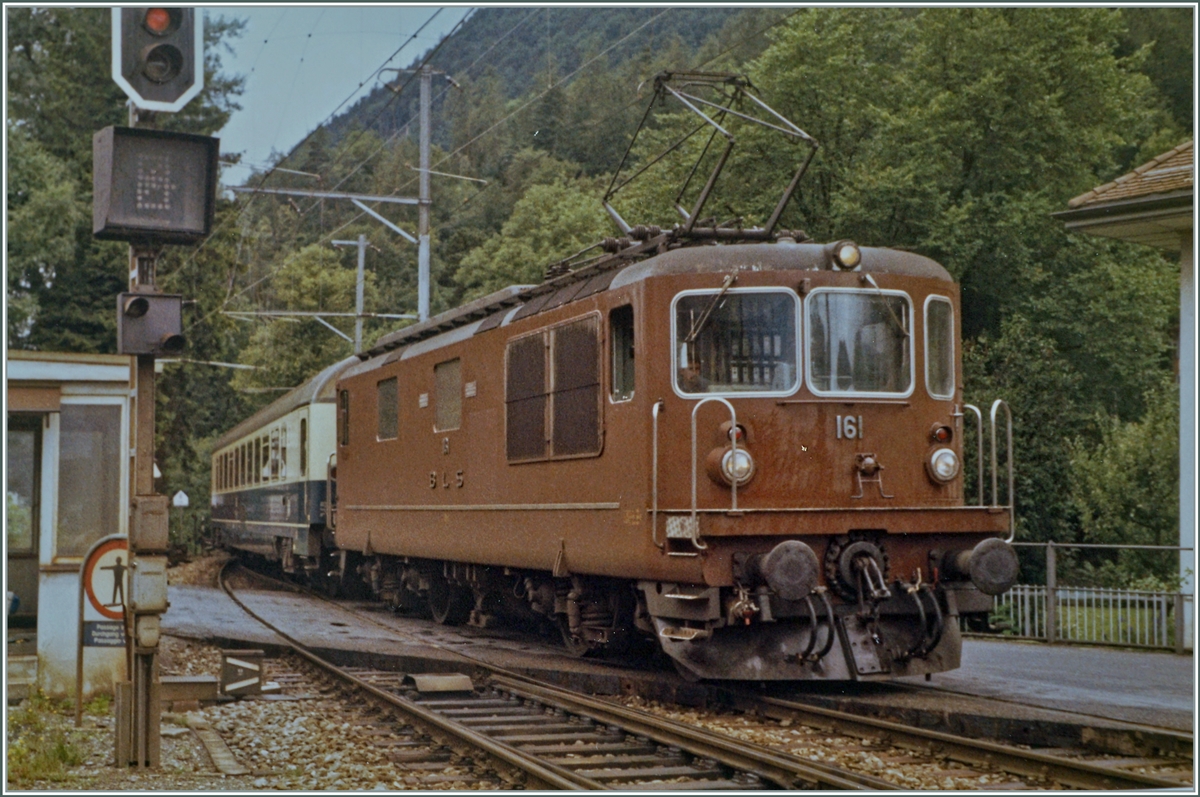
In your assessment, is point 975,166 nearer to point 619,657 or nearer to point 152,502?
point 619,657

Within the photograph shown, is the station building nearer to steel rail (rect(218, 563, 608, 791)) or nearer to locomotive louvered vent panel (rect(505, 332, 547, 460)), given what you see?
steel rail (rect(218, 563, 608, 791))

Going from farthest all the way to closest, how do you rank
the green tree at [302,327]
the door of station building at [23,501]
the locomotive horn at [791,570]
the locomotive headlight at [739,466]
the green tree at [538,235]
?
the green tree at [302,327] < the green tree at [538,235] < the door of station building at [23,501] < the locomotive headlight at [739,466] < the locomotive horn at [791,570]

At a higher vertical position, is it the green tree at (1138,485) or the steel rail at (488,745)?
the green tree at (1138,485)

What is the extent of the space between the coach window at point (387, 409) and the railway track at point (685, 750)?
6.23 meters

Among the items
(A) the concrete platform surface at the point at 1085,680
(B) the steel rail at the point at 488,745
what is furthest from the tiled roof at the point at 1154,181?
(B) the steel rail at the point at 488,745

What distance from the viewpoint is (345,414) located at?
1856cm

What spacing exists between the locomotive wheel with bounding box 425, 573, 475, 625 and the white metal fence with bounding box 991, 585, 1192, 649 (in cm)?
595

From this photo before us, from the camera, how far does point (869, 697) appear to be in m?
9.38

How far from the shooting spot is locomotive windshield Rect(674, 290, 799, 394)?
9523 mm

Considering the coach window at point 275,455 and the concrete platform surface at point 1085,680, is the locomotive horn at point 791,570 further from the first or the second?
the coach window at point 275,455

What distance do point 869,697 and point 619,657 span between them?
3064 mm

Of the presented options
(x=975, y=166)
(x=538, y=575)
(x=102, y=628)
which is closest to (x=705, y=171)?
(x=975, y=166)

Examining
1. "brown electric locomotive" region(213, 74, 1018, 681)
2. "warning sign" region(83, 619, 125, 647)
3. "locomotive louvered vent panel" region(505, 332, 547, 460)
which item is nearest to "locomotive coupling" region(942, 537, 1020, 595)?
"brown electric locomotive" region(213, 74, 1018, 681)

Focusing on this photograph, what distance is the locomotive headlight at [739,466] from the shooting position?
30.3 ft
